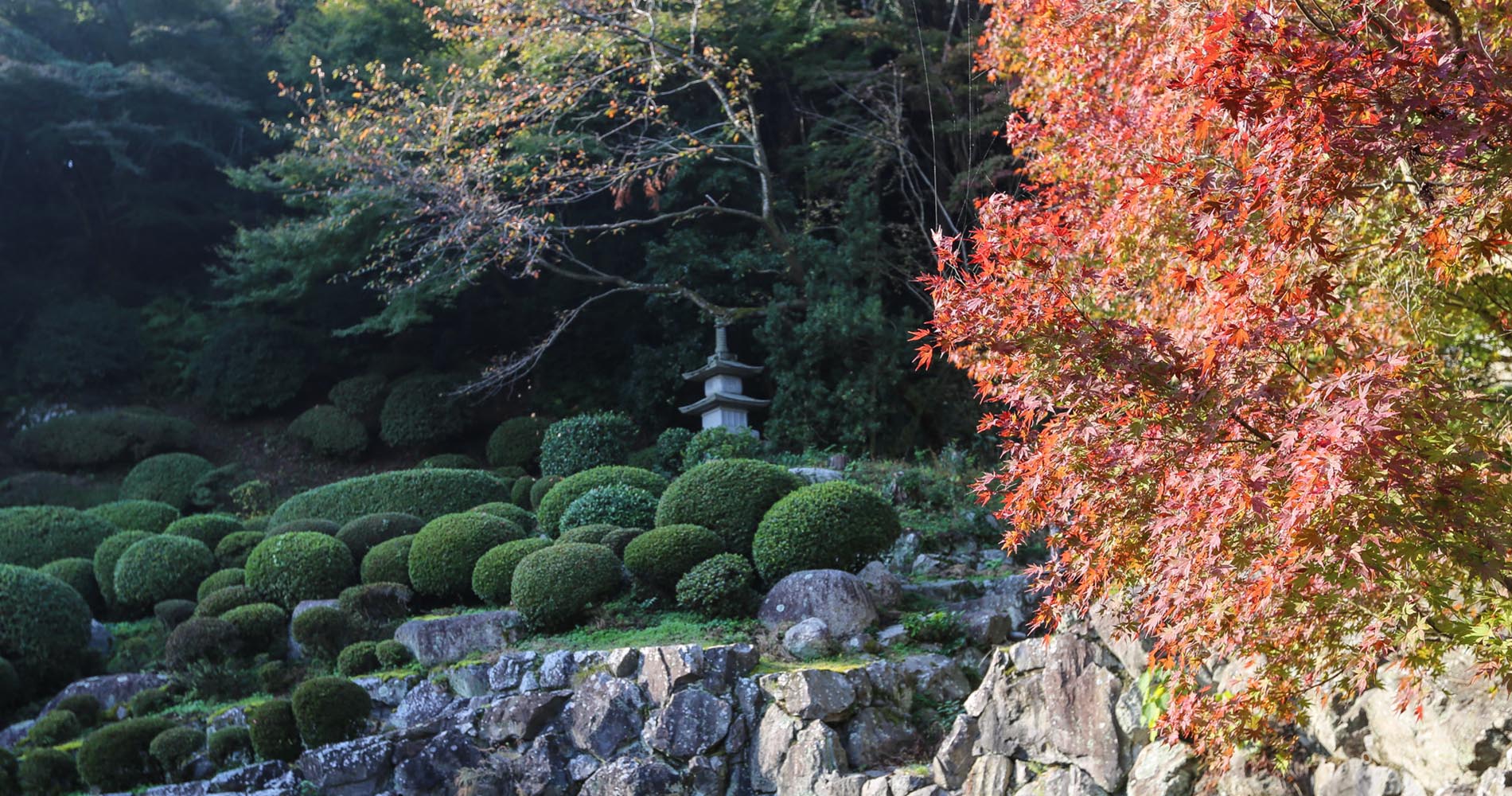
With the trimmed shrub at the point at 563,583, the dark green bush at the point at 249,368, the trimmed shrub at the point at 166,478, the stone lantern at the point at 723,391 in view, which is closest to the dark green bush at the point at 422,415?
the dark green bush at the point at 249,368

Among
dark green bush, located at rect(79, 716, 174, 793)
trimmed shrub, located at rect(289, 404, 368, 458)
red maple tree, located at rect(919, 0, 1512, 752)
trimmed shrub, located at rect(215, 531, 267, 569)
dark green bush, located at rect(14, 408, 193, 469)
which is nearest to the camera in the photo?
red maple tree, located at rect(919, 0, 1512, 752)

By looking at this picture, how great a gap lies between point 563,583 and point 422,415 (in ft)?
26.0

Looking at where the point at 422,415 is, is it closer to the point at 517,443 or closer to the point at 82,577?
the point at 517,443

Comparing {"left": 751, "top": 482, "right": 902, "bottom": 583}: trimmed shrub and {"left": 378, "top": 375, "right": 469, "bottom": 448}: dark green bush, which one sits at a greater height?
{"left": 378, "top": 375, "right": 469, "bottom": 448}: dark green bush

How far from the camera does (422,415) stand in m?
15.0

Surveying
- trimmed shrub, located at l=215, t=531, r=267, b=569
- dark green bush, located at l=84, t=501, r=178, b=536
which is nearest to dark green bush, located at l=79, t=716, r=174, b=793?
trimmed shrub, located at l=215, t=531, r=267, b=569

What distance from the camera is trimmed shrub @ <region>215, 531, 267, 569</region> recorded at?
420 inches

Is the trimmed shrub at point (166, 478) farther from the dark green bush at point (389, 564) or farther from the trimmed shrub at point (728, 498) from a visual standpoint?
the trimmed shrub at point (728, 498)

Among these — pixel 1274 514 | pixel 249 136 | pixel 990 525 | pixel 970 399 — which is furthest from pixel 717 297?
pixel 1274 514

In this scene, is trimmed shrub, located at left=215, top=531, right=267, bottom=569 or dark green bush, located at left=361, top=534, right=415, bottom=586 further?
trimmed shrub, located at left=215, top=531, right=267, bottom=569

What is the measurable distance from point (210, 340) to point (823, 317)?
373 inches

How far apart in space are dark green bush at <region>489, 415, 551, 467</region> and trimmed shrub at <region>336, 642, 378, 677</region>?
5.94m

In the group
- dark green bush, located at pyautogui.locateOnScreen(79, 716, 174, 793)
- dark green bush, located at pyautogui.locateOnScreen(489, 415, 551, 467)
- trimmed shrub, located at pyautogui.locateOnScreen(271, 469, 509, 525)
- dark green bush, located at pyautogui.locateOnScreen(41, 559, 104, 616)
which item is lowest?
dark green bush, located at pyautogui.locateOnScreen(79, 716, 174, 793)

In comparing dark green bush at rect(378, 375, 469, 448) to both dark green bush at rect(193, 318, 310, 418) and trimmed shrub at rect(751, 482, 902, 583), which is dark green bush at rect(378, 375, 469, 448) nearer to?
dark green bush at rect(193, 318, 310, 418)
